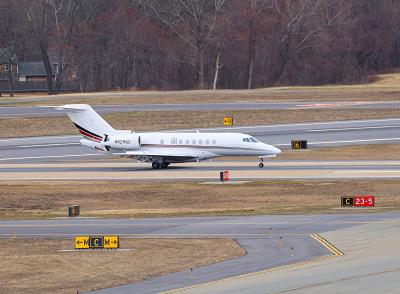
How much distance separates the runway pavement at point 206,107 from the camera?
101438 millimetres

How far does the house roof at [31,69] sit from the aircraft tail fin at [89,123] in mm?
83523

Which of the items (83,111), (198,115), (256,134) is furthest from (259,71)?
(83,111)

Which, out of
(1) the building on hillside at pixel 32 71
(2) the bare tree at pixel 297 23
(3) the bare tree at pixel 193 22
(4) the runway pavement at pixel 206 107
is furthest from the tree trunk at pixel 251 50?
(1) the building on hillside at pixel 32 71

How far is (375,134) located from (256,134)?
35.1 feet

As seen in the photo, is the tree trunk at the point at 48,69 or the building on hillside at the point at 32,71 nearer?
the tree trunk at the point at 48,69

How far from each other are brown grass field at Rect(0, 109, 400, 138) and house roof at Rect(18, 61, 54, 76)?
54.9 m

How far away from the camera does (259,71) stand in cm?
13750

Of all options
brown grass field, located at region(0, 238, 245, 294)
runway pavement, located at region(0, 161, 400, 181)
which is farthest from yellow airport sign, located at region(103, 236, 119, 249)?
runway pavement, located at region(0, 161, 400, 181)

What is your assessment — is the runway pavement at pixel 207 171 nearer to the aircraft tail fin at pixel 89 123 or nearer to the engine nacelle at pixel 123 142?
the engine nacelle at pixel 123 142

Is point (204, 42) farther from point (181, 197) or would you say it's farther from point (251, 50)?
point (181, 197)

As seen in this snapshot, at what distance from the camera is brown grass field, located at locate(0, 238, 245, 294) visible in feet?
101

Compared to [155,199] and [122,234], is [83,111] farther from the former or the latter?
[122,234]

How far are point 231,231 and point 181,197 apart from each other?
13.3 meters

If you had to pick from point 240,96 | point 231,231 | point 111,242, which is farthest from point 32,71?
point 111,242
